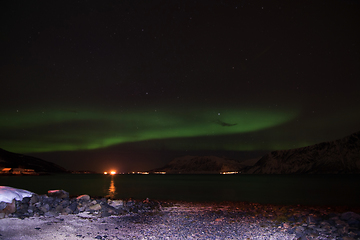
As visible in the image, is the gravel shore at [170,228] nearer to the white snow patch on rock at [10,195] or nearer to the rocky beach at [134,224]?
the rocky beach at [134,224]

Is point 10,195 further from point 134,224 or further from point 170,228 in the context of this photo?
point 170,228

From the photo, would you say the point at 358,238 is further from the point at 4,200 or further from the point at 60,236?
the point at 4,200

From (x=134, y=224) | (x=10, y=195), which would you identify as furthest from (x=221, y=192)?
(x=10, y=195)

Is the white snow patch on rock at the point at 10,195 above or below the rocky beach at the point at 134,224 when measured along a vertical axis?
above

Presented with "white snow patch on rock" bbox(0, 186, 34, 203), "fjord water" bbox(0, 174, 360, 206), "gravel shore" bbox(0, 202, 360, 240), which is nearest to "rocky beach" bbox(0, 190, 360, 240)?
"gravel shore" bbox(0, 202, 360, 240)

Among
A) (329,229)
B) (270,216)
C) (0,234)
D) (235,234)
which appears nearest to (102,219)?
(0,234)

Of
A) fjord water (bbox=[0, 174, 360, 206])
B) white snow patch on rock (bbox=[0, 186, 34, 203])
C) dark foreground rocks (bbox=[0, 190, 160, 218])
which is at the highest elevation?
white snow patch on rock (bbox=[0, 186, 34, 203])

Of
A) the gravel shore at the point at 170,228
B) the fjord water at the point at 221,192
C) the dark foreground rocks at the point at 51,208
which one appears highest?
the dark foreground rocks at the point at 51,208

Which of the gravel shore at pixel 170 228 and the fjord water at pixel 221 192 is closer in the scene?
the gravel shore at pixel 170 228

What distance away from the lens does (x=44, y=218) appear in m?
15.8

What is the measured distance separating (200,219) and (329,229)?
7.30m

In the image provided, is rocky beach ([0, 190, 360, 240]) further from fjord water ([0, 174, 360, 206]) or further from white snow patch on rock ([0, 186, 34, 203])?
fjord water ([0, 174, 360, 206])

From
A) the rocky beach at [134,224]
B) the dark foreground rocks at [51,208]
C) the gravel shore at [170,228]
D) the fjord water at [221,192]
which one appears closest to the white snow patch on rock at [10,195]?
the rocky beach at [134,224]

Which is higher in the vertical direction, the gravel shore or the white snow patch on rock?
the white snow patch on rock
